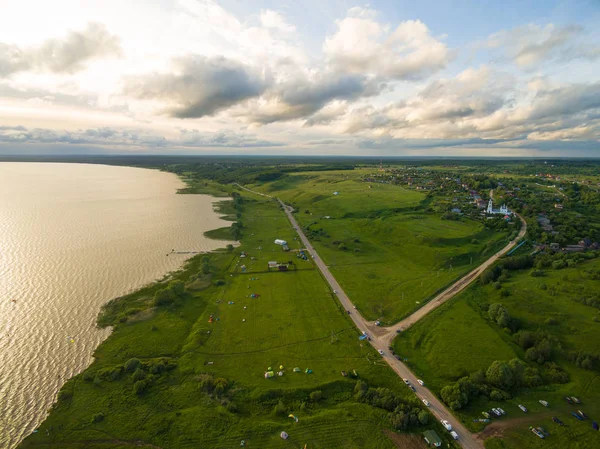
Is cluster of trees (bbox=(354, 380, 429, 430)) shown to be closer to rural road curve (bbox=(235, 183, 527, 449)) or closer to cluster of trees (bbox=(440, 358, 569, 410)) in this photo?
rural road curve (bbox=(235, 183, 527, 449))

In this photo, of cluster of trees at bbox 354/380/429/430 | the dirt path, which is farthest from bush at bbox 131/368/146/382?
the dirt path

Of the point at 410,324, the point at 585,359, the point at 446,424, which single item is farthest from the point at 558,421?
the point at 410,324

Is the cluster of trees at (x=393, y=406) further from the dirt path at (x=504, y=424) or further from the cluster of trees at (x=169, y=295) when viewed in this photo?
the cluster of trees at (x=169, y=295)

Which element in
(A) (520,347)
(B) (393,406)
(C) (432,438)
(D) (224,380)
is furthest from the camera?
(A) (520,347)

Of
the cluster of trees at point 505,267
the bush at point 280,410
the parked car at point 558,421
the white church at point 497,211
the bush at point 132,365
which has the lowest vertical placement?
the parked car at point 558,421

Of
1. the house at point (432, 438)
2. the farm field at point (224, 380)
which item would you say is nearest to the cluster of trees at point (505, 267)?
the farm field at point (224, 380)

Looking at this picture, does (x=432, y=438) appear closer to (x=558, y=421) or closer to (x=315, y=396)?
(x=315, y=396)
